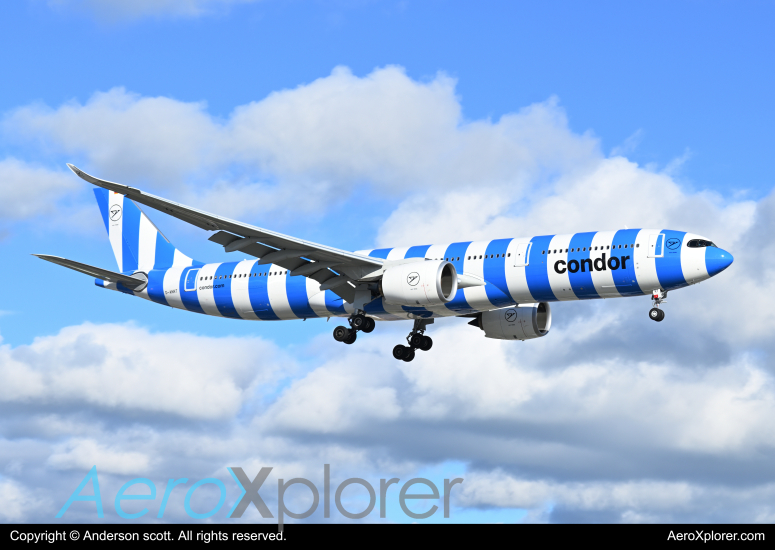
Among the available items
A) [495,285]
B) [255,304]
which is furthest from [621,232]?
[255,304]

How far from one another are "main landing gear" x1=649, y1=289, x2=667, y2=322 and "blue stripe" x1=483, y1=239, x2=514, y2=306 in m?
5.45

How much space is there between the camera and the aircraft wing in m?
32.1

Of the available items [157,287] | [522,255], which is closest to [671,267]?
[522,255]

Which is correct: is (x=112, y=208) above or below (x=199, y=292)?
above

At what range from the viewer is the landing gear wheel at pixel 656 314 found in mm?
34031

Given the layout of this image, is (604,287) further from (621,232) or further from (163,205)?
(163,205)

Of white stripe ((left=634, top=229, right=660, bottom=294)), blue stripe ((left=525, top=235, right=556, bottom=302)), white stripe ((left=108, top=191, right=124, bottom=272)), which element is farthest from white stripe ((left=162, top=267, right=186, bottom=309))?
white stripe ((left=634, top=229, right=660, bottom=294))

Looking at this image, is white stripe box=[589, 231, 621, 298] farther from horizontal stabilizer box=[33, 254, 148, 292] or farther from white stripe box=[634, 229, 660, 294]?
horizontal stabilizer box=[33, 254, 148, 292]

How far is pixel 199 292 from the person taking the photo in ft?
144

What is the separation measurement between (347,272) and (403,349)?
273 inches

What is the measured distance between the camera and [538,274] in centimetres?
3538

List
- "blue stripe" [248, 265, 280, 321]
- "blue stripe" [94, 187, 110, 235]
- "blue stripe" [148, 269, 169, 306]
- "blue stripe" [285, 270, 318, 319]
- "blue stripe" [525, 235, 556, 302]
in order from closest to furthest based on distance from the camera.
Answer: "blue stripe" [525, 235, 556, 302] < "blue stripe" [285, 270, 318, 319] < "blue stripe" [248, 265, 280, 321] < "blue stripe" [148, 269, 169, 306] < "blue stripe" [94, 187, 110, 235]

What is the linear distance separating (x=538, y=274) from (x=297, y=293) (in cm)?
1138

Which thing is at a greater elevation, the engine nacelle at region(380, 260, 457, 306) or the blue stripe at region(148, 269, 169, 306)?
the blue stripe at region(148, 269, 169, 306)
